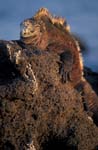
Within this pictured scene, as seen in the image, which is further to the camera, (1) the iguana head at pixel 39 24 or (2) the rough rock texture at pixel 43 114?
(1) the iguana head at pixel 39 24

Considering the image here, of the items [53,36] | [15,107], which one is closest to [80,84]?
[53,36]

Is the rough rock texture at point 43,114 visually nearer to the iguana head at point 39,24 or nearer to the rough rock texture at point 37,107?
the rough rock texture at point 37,107

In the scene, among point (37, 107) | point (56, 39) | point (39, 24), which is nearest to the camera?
point (37, 107)

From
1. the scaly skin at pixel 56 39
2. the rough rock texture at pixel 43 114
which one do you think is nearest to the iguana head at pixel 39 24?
the scaly skin at pixel 56 39

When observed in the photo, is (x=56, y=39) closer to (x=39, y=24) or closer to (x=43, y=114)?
(x=39, y=24)

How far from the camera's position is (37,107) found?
6.63m

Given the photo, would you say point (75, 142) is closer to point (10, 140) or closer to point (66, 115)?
point (66, 115)

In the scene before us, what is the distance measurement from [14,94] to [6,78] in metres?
0.60

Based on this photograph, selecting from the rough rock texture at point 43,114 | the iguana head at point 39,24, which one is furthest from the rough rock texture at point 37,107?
the iguana head at point 39,24

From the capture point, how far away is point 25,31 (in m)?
8.19

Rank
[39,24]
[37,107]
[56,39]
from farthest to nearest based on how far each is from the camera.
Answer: [56,39] → [39,24] → [37,107]

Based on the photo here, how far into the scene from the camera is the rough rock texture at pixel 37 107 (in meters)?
6.38

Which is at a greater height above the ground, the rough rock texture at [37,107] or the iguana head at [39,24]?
the iguana head at [39,24]

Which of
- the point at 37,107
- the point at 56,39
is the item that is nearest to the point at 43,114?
the point at 37,107
